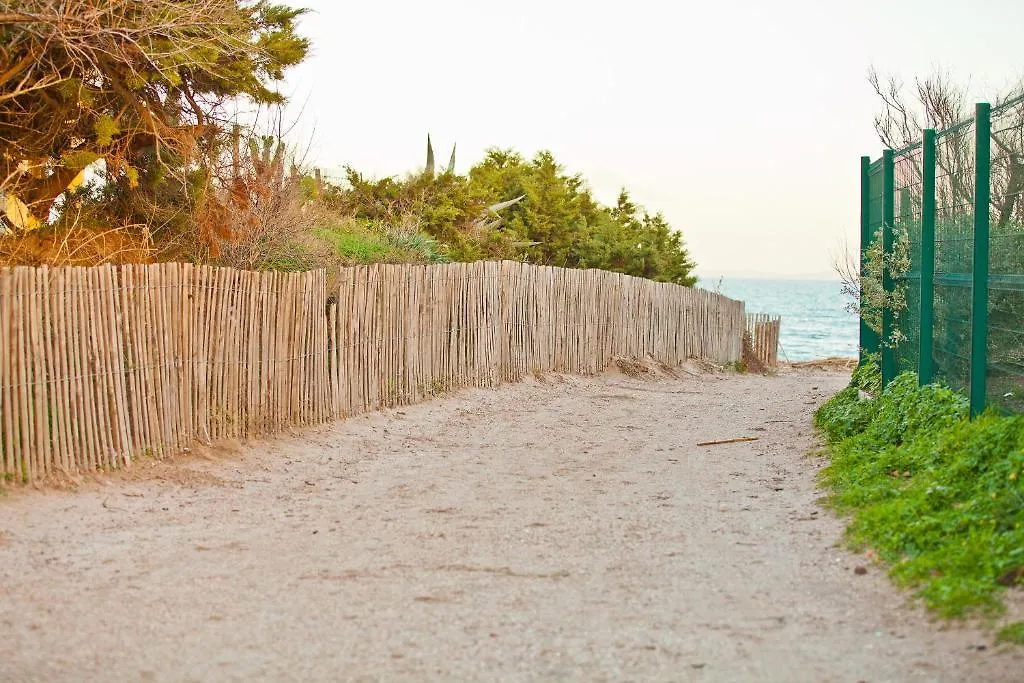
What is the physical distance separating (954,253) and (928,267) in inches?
15.9

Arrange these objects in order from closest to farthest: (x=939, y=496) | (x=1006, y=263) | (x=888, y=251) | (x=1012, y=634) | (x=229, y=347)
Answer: (x=1012, y=634) → (x=939, y=496) → (x=1006, y=263) → (x=229, y=347) → (x=888, y=251)

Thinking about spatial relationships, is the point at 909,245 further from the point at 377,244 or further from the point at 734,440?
the point at 377,244

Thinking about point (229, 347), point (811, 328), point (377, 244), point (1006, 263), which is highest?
point (377, 244)

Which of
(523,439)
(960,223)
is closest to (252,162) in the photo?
(523,439)

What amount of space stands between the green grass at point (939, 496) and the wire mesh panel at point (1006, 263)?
0.28 metres

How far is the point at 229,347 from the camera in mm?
8367

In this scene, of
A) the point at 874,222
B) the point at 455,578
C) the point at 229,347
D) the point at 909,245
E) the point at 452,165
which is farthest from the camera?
the point at 452,165

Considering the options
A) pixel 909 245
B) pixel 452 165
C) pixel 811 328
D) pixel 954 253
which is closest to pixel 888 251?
pixel 909 245

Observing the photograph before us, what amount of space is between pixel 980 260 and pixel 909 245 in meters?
3.12

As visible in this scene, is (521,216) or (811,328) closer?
(521,216)

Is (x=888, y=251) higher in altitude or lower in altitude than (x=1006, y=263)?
higher

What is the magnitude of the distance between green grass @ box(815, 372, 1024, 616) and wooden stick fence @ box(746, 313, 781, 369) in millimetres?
15737

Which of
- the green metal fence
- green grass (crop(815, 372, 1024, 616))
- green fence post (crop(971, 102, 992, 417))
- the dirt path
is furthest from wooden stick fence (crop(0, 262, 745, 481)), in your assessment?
green fence post (crop(971, 102, 992, 417))

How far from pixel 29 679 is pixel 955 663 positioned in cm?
316
